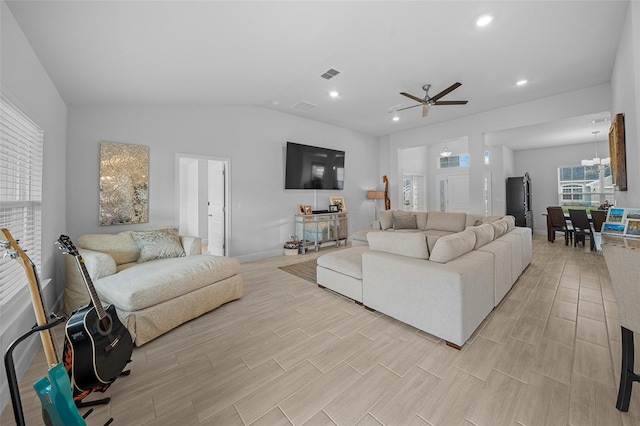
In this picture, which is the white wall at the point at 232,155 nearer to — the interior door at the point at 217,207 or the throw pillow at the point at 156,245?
the interior door at the point at 217,207

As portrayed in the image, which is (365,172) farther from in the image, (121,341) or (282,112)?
(121,341)

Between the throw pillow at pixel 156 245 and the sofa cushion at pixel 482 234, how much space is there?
3526 millimetres

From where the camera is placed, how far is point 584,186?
7.75 meters

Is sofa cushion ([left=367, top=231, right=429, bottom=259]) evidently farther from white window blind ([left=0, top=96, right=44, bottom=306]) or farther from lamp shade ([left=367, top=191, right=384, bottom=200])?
lamp shade ([left=367, top=191, right=384, bottom=200])

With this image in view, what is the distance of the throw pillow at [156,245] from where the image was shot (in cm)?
308

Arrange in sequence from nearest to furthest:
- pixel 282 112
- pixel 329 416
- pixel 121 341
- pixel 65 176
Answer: pixel 329 416 < pixel 121 341 < pixel 65 176 < pixel 282 112

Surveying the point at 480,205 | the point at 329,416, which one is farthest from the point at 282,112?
the point at 329,416

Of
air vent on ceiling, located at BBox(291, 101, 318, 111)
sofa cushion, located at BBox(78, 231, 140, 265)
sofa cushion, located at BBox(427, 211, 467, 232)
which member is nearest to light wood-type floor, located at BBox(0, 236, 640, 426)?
sofa cushion, located at BBox(78, 231, 140, 265)

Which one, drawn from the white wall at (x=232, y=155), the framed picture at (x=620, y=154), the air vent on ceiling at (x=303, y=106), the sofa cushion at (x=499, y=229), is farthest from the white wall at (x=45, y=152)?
the framed picture at (x=620, y=154)

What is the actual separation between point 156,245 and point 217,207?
2.05m

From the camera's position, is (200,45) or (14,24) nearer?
(14,24)

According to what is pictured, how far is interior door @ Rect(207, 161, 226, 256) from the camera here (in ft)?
15.9

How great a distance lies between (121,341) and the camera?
1.70m

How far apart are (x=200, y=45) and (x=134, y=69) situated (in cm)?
81
